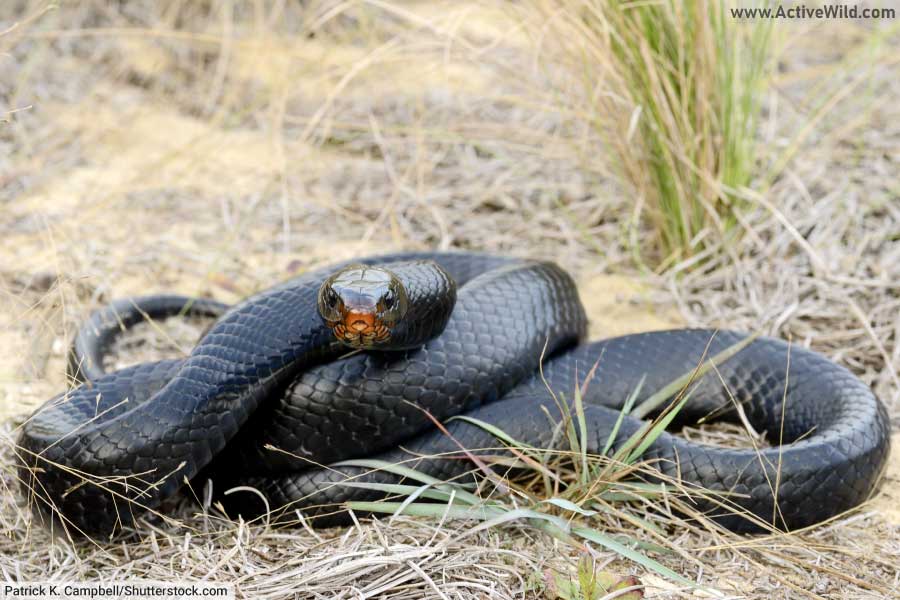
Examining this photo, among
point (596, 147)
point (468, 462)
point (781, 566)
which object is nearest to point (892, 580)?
point (781, 566)

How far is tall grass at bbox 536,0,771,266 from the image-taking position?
3.87 meters

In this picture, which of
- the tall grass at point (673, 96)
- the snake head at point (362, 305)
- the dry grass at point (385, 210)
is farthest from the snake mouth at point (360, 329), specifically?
the tall grass at point (673, 96)

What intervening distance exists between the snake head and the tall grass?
149cm

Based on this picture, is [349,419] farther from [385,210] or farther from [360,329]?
[385,210]

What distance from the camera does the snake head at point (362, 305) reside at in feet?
8.76

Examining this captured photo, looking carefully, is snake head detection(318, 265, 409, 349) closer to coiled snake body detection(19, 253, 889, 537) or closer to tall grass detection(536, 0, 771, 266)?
coiled snake body detection(19, 253, 889, 537)

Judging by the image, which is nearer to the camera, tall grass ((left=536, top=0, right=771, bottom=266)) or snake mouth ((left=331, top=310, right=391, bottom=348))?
snake mouth ((left=331, top=310, right=391, bottom=348))

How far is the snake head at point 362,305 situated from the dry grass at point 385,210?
1.82ft

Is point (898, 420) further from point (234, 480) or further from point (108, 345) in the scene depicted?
point (108, 345)

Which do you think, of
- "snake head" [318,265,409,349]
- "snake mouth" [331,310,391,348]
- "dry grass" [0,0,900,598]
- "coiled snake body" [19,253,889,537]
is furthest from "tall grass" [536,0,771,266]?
"snake mouth" [331,310,391,348]

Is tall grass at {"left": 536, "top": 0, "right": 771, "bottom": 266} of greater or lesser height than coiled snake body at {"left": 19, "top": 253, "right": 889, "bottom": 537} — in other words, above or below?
above

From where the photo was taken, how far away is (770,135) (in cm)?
469

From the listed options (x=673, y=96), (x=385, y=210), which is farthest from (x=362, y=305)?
(x=385, y=210)

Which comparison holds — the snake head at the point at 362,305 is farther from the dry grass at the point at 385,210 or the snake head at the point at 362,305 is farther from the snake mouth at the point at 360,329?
the dry grass at the point at 385,210
